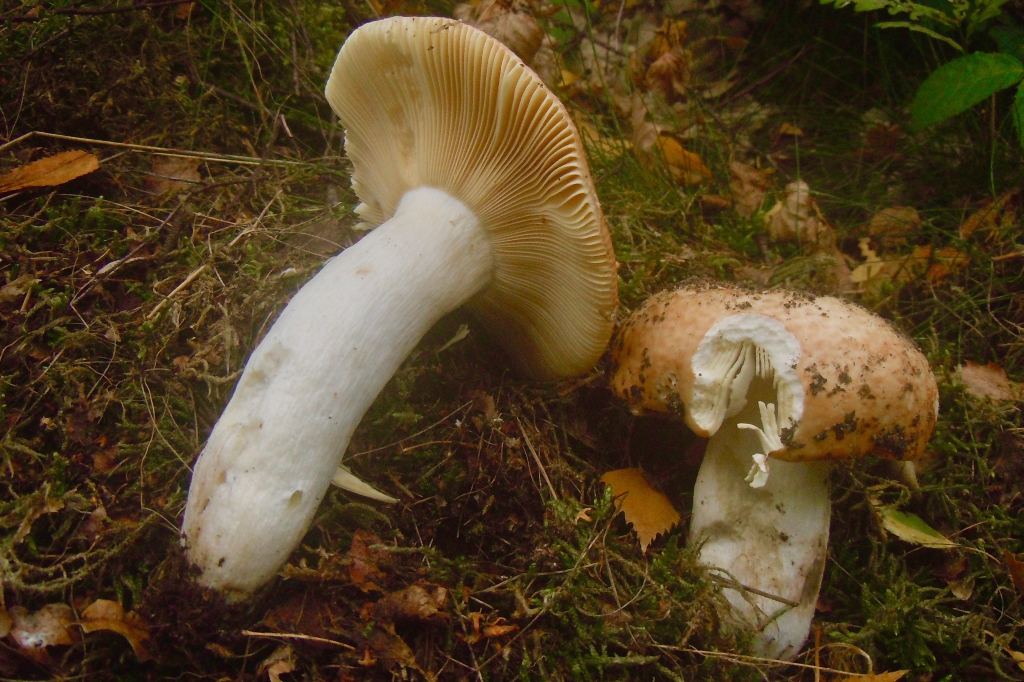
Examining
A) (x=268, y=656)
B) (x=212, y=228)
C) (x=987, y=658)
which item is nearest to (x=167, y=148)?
(x=212, y=228)

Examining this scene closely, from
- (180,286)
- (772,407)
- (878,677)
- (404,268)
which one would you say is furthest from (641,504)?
(180,286)

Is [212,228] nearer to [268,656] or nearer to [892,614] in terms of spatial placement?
[268,656]

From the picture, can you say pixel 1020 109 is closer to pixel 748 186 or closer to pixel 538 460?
pixel 748 186

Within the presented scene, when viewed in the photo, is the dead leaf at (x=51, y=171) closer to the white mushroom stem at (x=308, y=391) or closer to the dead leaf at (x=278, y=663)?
the white mushroom stem at (x=308, y=391)

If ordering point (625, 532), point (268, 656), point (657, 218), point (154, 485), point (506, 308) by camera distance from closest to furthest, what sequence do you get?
point (268, 656) → point (154, 485) → point (625, 532) → point (506, 308) → point (657, 218)

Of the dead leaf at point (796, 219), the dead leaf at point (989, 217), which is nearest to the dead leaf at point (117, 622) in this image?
the dead leaf at point (796, 219)

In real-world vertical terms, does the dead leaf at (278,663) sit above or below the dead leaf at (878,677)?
above
